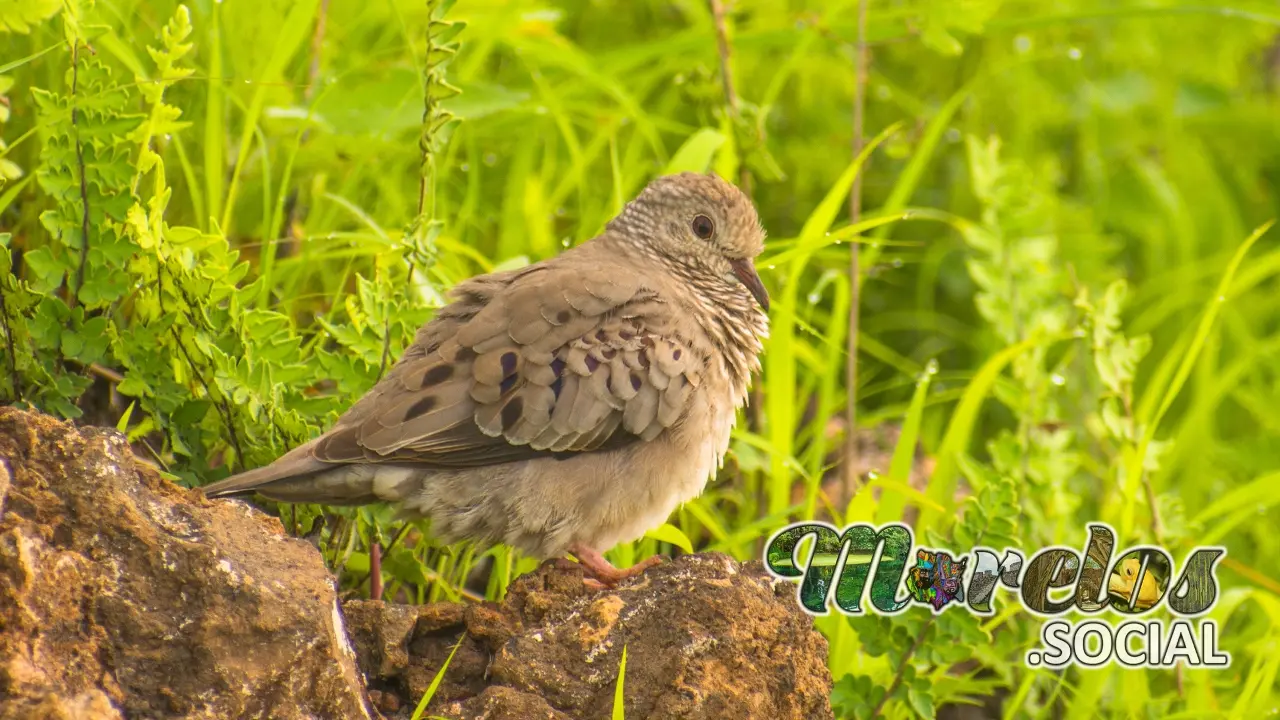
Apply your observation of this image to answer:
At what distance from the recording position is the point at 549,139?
192 inches

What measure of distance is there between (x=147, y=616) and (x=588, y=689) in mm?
763

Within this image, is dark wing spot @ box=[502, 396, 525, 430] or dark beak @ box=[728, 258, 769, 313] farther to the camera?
dark beak @ box=[728, 258, 769, 313]

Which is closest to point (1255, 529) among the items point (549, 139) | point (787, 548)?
point (787, 548)

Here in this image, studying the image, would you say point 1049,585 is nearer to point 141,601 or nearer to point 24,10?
point 141,601

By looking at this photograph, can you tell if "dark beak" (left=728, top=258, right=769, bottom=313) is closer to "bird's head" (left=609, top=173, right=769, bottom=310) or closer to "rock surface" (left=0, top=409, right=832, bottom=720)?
"bird's head" (left=609, top=173, right=769, bottom=310)

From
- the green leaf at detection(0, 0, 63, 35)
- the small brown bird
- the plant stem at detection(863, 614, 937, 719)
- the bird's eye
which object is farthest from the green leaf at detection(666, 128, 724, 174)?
the green leaf at detection(0, 0, 63, 35)

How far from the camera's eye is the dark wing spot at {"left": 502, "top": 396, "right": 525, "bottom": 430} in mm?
3061

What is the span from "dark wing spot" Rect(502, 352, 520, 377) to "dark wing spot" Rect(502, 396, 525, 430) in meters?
0.08

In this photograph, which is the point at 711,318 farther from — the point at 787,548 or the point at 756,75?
the point at 756,75

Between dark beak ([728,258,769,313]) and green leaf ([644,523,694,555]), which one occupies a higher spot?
dark beak ([728,258,769,313])

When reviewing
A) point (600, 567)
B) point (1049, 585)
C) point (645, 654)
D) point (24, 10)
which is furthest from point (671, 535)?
point (24, 10)

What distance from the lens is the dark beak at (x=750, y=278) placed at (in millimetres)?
3668

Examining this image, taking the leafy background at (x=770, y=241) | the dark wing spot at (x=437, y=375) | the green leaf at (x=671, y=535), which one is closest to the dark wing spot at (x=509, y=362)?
the dark wing spot at (x=437, y=375)

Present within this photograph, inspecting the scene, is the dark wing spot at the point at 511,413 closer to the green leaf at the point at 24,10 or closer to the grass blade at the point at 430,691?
the grass blade at the point at 430,691
